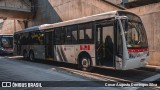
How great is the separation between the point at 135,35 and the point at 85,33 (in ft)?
8.82

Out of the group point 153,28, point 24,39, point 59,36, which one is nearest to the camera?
point 153,28

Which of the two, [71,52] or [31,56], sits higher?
[71,52]

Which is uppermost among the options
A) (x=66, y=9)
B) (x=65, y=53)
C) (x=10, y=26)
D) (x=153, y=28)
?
(x=66, y=9)

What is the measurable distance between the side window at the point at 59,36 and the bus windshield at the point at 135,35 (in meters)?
4.76

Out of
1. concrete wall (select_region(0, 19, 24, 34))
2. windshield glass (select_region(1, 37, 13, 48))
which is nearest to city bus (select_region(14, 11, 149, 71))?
windshield glass (select_region(1, 37, 13, 48))

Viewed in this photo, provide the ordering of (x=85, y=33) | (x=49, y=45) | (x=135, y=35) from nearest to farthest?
1. (x=135, y=35)
2. (x=85, y=33)
3. (x=49, y=45)

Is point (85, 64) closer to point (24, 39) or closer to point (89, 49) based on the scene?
point (89, 49)

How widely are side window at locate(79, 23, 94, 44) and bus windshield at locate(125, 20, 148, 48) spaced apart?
2028mm

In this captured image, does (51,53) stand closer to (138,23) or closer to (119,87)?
(138,23)

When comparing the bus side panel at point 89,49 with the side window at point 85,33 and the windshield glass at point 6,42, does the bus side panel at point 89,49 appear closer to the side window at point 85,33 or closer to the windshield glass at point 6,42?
the side window at point 85,33

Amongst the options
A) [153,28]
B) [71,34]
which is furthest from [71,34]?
[153,28]

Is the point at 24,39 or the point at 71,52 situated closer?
the point at 71,52

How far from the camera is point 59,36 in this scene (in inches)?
589

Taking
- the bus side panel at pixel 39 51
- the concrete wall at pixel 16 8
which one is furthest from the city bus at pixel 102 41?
the concrete wall at pixel 16 8
